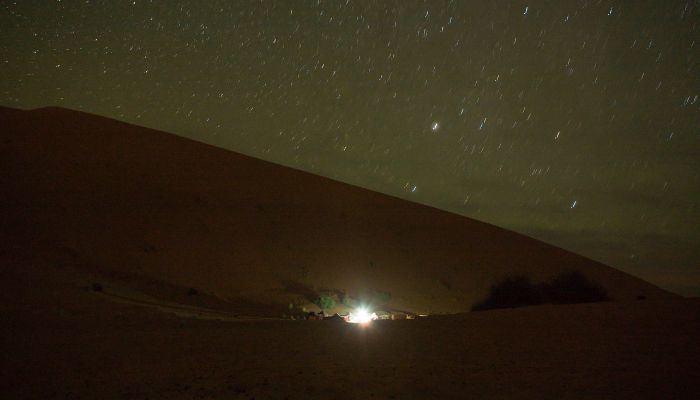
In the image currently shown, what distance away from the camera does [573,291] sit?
94.2ft

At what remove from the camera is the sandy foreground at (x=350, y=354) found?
9.28m

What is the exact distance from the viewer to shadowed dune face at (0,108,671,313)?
26531mm

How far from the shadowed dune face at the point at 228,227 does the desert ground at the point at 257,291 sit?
152mm

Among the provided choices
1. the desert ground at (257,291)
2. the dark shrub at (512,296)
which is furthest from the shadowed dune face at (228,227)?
the dark shrub at (512,296)

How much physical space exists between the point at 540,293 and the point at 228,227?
16857 mm

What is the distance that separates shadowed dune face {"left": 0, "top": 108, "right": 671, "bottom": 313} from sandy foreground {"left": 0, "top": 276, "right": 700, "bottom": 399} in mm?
9092

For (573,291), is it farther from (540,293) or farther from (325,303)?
(325,303)

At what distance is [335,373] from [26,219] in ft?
70.3

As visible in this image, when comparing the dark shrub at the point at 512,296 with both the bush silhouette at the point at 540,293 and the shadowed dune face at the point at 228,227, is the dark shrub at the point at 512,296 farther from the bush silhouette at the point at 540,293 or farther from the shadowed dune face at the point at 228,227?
the shadowed dune face at the point at 228,227

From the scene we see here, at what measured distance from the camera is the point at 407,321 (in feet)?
53.6

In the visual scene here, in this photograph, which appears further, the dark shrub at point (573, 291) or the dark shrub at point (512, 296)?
the dark shrub at point (573, 291)

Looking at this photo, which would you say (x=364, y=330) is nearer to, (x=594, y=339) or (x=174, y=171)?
(x=594, y=339)

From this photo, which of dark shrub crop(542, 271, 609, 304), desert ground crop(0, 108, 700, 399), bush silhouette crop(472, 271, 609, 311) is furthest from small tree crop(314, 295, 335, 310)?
dark shrub crop(542, 271, 609, 304)

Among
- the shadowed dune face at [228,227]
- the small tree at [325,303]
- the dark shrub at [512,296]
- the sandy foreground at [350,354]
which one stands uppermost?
the shadowed dune face at [228,227]
